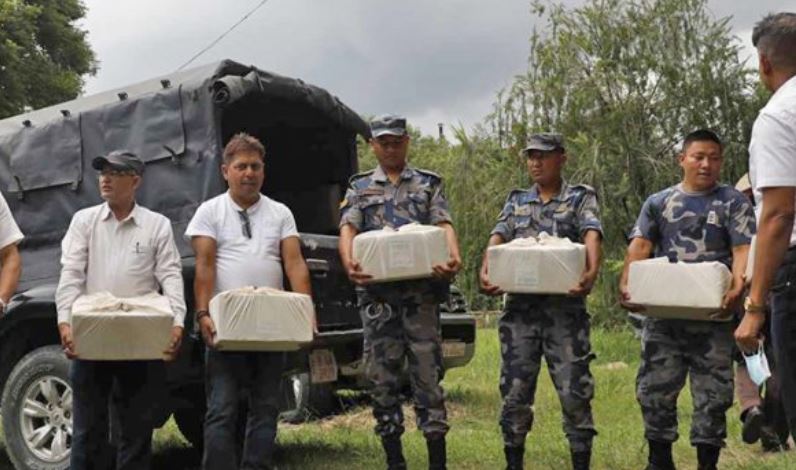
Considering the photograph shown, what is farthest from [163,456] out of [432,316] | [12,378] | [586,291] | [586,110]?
[586,110]

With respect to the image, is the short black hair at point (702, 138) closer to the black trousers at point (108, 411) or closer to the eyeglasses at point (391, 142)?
the eyeglasses at point (391, 142)

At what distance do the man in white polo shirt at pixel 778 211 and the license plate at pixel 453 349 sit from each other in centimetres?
321

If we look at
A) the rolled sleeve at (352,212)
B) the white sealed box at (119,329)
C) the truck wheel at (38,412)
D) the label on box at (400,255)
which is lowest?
the truck wheel at (38,412)

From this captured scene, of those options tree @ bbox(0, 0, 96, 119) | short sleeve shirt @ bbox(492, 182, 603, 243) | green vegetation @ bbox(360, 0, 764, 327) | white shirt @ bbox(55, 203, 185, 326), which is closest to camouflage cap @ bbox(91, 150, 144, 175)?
white shirt @ bbox(55, 203, 185, 326)

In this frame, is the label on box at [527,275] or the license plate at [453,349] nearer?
the label on box at [527,275]

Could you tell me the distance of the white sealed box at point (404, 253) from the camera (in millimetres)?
4512

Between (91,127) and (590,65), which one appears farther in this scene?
(590,65)

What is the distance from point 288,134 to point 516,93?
8103 mm

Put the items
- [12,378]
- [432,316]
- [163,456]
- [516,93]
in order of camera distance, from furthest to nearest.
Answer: [516,93], [163,456], [12,378], [432,316]

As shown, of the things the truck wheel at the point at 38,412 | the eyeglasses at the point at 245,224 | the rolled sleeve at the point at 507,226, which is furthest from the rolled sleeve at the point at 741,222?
the truck wheel at the point at 38,412

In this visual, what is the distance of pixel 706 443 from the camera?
4.57m

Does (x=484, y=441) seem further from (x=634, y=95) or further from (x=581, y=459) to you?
(x=634, y=95)

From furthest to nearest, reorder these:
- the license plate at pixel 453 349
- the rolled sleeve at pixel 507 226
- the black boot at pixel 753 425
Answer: the license plate at pixel 453 349, the black boot at pixel 753 425, the rolled sleeve at pixel 507 226

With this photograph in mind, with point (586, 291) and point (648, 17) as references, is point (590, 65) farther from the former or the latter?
point (586, 291)
